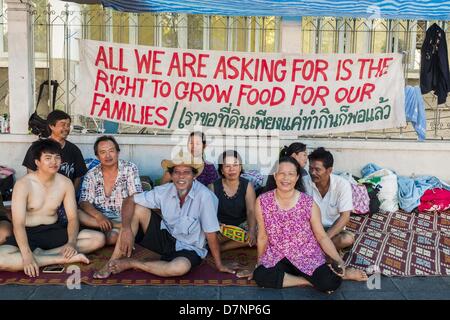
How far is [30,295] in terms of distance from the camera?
11.9 ft

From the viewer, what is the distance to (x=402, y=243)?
4.94m

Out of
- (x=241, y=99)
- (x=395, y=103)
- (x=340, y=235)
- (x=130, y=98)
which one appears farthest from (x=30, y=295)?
(x=395, y=103)

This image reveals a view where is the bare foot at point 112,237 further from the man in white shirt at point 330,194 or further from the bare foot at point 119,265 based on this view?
the man in white shirt at point 330,194

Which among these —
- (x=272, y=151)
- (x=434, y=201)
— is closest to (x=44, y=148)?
(x=272, y=151)

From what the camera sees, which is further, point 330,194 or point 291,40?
point 291,40

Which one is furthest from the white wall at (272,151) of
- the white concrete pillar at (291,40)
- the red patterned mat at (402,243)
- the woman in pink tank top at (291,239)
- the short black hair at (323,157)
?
the woman in pink tank top at (291,239)

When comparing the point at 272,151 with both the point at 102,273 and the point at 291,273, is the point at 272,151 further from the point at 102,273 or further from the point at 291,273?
the point at 102,273

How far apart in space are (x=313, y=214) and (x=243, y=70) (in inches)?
112

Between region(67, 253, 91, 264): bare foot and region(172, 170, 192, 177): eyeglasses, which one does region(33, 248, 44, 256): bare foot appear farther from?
region(172, 170, 192, 177): eyeglasses

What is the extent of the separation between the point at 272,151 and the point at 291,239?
2566mm

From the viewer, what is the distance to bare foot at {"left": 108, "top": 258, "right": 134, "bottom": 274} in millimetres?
4004

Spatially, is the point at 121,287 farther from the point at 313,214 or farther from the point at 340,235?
the point at 340,235

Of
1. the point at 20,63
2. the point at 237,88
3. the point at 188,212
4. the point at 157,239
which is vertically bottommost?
the point at 157,239

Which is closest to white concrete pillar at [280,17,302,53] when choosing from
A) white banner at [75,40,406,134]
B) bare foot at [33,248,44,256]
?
white banner at [75,40,406,134]
